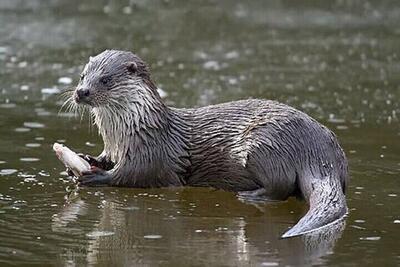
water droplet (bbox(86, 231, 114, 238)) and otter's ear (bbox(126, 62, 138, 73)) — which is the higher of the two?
otter's ear (bbox(126, 62, 138, 73))

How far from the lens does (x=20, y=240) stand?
4.11m

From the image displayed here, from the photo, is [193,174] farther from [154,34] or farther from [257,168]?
[154,34]

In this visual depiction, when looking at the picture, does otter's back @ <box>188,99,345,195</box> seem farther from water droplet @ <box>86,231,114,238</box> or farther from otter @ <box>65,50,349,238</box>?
water droplet @ <box>86,231,114,238</box>

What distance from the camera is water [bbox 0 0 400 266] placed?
4.07 metres

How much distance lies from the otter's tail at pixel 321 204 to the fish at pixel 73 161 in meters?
1.06

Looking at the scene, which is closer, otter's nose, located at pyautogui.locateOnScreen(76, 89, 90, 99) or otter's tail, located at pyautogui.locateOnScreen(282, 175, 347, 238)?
otter's tail, located at pyautogui.locateOnScreen(282, 175, 347, 238)

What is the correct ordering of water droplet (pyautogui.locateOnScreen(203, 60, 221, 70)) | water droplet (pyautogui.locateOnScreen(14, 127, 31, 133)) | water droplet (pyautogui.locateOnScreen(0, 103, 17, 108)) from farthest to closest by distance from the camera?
water droplet (pyautogui.locateOnScreen(203, 60, 221, 70))
water droplet (pyautogui.locateOnScreen(0, 103, 17, 108))
water droplet (pyautogui.locateOnScreen(14, 127, 31, 133))

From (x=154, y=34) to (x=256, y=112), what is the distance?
4.53m

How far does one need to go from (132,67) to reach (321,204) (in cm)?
128

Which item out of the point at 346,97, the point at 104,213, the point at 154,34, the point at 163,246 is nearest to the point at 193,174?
the point at 104,213

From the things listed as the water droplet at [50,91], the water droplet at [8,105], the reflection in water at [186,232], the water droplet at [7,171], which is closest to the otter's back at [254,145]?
the reflection in water at [186,232]

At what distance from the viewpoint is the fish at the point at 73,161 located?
16.7ft

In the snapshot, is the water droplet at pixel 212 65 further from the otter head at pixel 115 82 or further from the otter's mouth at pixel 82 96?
the otter's mouth at pixel 82 96

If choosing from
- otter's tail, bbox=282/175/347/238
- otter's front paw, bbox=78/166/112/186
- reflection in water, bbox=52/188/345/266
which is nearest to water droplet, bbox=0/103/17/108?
otter's front paw, bbox=78/166/112/186
